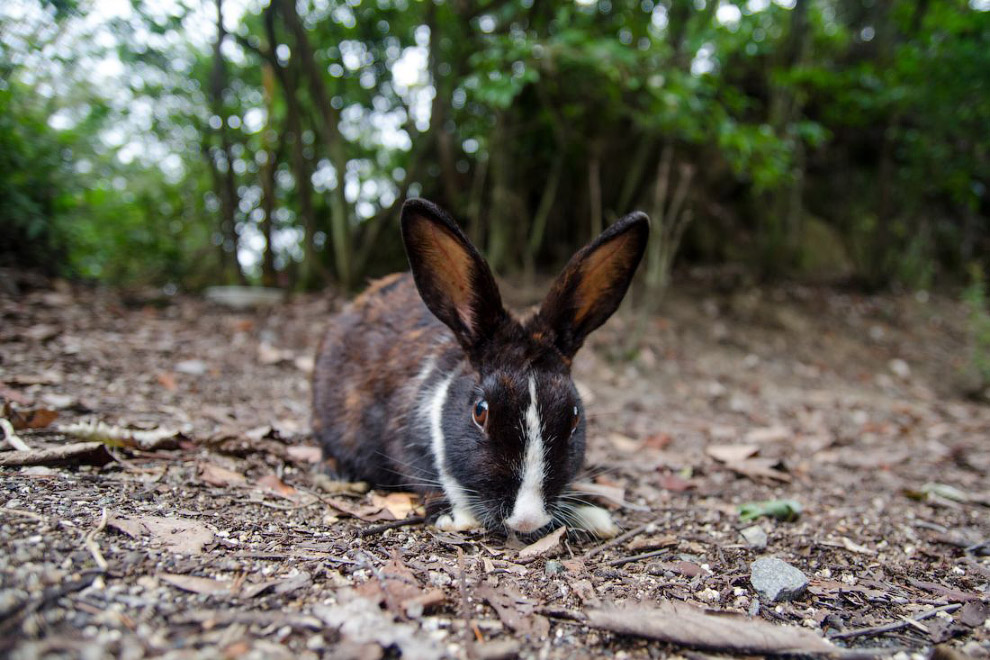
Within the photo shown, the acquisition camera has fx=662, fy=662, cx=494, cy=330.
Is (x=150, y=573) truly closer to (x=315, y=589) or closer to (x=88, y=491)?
(x=315, y=589)

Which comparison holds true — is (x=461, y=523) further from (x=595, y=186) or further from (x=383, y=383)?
(x=595, y=186)

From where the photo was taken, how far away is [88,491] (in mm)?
2590

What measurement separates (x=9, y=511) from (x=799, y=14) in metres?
10.8

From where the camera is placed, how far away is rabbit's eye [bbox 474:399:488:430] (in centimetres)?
278

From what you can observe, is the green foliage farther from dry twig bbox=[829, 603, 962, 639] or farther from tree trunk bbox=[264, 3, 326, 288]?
dry twig bbox=[829, 603, 962, 639]

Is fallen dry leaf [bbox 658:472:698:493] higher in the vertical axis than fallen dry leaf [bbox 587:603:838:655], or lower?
lower

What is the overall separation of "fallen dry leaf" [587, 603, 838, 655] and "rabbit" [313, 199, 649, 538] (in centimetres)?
57

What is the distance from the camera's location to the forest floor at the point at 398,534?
1850 mm

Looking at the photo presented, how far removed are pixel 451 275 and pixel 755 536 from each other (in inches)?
72.3

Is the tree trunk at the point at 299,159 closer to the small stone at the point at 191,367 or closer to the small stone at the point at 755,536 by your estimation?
the small stone at the point at 191,367

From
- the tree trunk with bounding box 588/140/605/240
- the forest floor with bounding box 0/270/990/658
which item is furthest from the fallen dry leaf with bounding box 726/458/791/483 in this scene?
the tree trunk with bounding box 588/140/605/240

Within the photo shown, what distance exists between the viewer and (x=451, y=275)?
2988 millimetres

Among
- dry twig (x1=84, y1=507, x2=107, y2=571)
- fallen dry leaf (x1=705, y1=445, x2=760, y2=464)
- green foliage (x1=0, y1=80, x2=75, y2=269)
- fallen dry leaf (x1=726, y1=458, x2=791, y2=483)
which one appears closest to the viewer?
dry twig (x1=84, y1=507, x2=107, y2=571)

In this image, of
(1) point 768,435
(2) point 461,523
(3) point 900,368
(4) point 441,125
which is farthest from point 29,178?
(3) point 900,368
